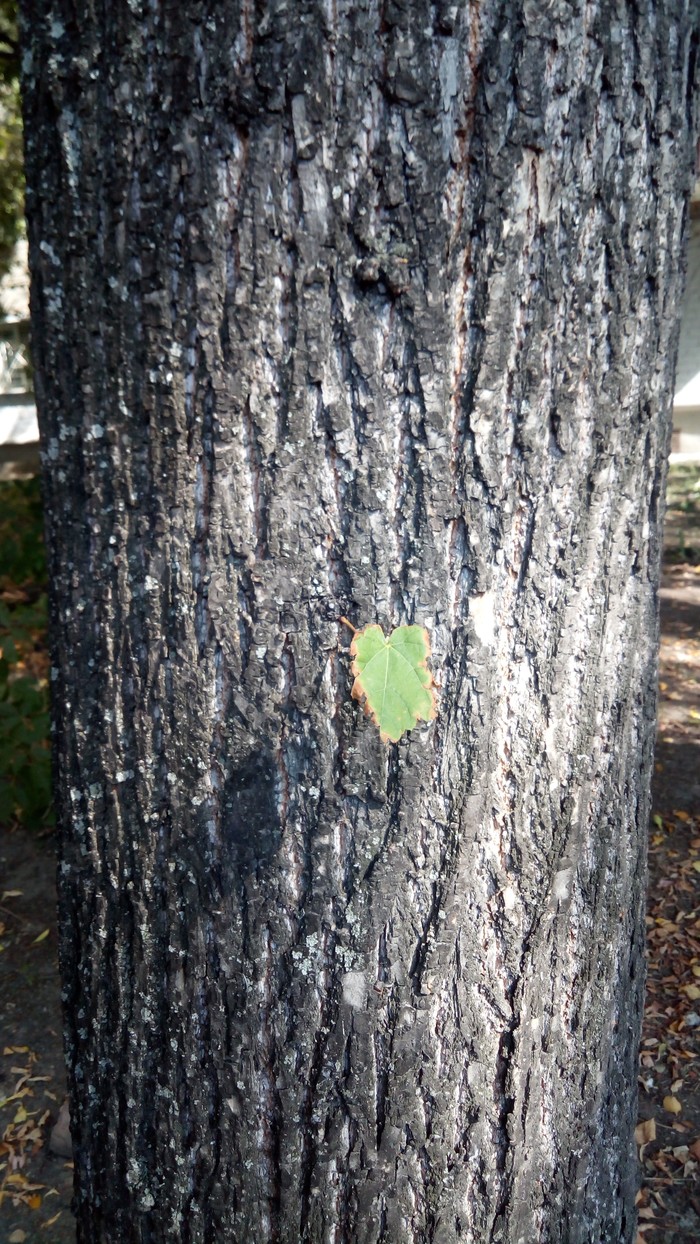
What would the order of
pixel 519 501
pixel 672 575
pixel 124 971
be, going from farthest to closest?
pixel 672 575 → pixel 124 971 → pixel 519 501

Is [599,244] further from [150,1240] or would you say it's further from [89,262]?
[150,1240]

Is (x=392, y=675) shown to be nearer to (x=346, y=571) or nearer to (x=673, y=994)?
(x=346, y=571)

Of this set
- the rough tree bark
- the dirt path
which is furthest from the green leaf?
the dirt path

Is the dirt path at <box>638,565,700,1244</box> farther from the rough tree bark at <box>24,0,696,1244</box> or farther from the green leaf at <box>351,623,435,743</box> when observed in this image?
the green leaf at <box>351,623,435,743</box>

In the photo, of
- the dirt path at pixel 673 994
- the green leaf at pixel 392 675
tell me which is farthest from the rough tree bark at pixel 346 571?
the dirt path at pixel 673 994

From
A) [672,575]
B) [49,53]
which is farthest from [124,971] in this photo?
[672,575]

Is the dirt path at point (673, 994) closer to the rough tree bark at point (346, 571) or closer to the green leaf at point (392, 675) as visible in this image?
the rough tree bark at point (346, 571)
